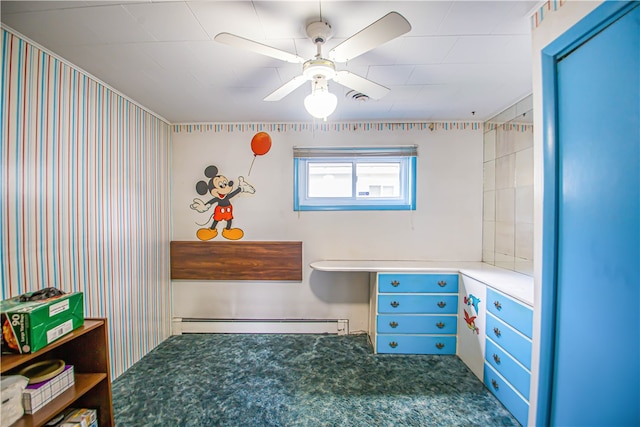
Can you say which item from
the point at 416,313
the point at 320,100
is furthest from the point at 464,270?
the point at 320,100

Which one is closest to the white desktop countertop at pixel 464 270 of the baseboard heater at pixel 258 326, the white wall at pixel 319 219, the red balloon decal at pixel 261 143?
the white wall at pixel 319 219

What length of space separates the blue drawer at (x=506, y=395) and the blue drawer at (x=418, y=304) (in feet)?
1.59

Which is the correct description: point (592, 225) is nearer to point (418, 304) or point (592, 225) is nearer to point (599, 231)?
point (599, 231)

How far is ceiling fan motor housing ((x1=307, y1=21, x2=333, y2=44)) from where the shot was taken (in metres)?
1.22

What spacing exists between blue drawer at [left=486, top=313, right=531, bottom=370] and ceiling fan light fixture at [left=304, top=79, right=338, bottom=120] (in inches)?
67.7

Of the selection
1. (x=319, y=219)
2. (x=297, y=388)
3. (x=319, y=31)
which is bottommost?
(x=297, y=388)

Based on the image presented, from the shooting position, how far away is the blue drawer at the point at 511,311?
1498mm

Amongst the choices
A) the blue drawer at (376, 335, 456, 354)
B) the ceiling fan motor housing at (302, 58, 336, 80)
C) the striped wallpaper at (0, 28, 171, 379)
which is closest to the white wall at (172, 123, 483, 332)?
the striped wallpaper at (0, 28, 171, 379)

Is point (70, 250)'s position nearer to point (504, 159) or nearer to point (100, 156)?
point (100, 156)

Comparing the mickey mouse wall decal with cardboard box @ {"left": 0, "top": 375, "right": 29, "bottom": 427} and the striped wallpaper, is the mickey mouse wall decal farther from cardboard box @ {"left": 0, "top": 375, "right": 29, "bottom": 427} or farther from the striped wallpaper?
cardboard box @ {"left": 0, "top": 375, "right": 29, "bottom": 427}

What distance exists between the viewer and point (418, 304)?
7.46 ft

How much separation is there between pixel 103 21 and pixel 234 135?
146 cm

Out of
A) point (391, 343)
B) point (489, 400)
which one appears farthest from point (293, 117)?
point (489, 400)

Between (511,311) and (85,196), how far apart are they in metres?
2.90
